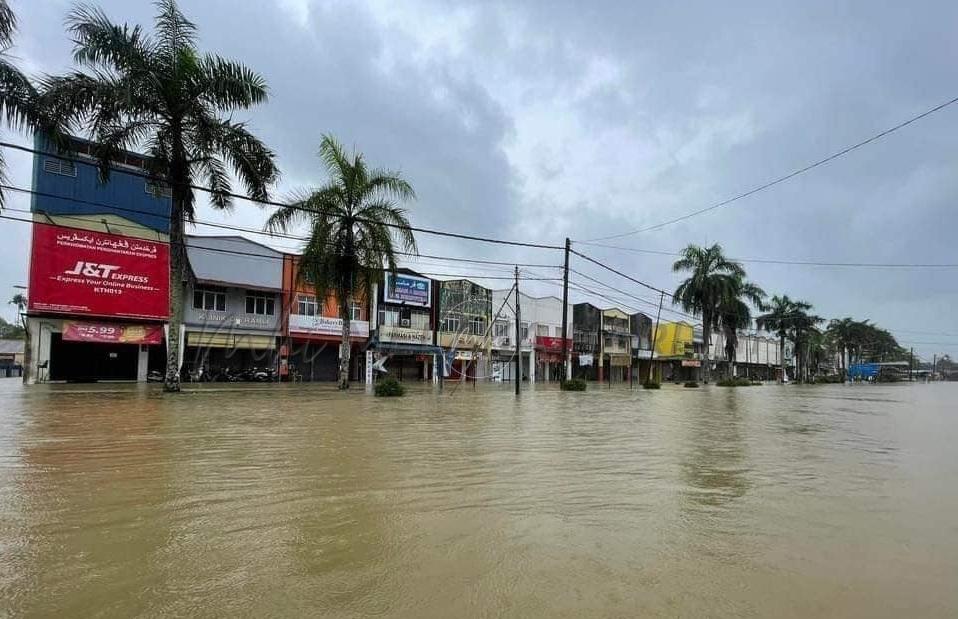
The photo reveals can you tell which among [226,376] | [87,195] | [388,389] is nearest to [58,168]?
[87,195]

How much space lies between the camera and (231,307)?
1286 inches

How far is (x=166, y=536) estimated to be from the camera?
4102 millimetres

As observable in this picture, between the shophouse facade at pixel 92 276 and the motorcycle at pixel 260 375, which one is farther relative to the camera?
the motorcycle at pixel 260 375

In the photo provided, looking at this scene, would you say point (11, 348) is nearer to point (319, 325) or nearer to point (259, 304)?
point (259, 304)

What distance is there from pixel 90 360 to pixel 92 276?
4804mm

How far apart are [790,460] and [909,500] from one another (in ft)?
7.47

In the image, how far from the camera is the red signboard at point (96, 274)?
2570cm

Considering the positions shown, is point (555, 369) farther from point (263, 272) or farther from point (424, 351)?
point (263, 272)

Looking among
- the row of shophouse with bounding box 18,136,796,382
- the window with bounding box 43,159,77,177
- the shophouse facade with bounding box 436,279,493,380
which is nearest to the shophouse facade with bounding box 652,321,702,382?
the row of shophouse with bounding box 18,136,796,382

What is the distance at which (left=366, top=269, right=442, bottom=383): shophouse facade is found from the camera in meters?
38.1

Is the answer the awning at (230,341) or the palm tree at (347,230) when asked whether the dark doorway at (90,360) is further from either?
the palm tree at (347,230)

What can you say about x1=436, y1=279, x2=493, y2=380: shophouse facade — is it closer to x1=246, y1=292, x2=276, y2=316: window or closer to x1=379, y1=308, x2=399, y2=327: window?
x1=379, y1=308, x2=399, y2=327: window

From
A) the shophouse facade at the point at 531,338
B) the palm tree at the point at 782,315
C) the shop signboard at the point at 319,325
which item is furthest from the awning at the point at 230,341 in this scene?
the palm tree at the point at 782,315

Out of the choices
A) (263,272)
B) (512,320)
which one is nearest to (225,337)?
(263,272)
